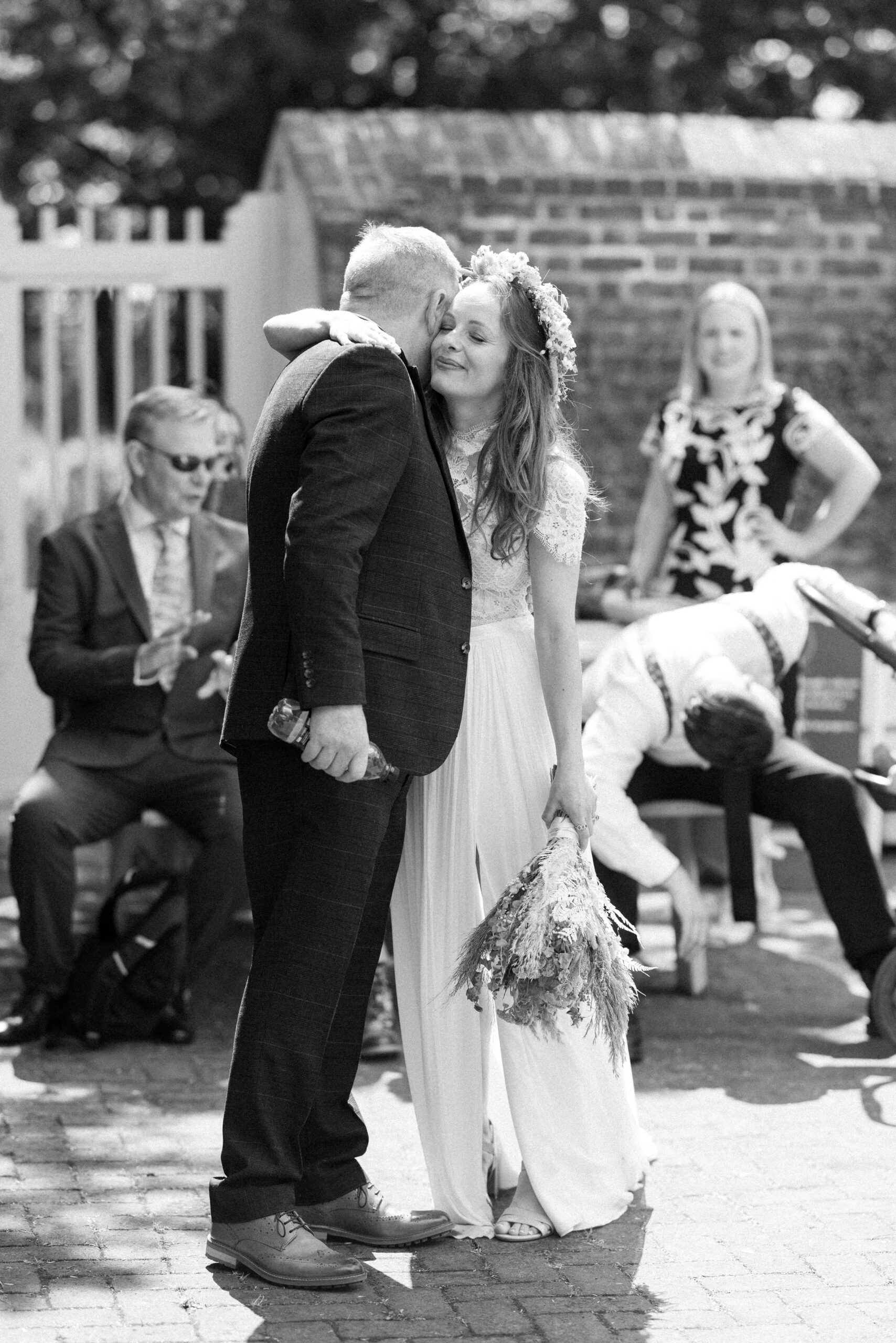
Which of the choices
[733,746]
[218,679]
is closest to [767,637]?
[733,746]

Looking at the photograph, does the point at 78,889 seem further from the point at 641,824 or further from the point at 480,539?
the point at 480,539

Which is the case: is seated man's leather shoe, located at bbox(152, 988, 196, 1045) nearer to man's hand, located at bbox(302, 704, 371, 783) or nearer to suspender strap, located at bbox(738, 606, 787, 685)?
suspender strap, located at bbox(738, 606, 787, 685)

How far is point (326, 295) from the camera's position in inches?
303

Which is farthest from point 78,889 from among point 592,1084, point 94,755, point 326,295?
point 592,1084

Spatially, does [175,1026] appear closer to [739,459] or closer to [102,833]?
[102,833]

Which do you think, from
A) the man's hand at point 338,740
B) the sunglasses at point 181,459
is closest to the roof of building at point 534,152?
the sunglasses at point 181,459

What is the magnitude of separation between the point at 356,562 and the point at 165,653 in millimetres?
2086

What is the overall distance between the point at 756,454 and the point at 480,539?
2.55 meters

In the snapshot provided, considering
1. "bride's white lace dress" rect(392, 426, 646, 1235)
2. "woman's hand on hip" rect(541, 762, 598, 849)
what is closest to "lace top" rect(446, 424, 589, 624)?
"bride's white lace dress" rect(392, 426, 646, 1235)

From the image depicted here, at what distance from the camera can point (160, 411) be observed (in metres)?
5.73

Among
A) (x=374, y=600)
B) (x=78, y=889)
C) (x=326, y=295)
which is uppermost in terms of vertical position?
(x=326, y=295)

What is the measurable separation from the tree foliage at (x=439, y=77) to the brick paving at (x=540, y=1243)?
1168 centimetres

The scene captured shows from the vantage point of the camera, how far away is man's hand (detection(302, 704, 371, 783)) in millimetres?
3453

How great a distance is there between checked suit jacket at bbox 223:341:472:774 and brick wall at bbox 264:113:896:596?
437 centimetres
